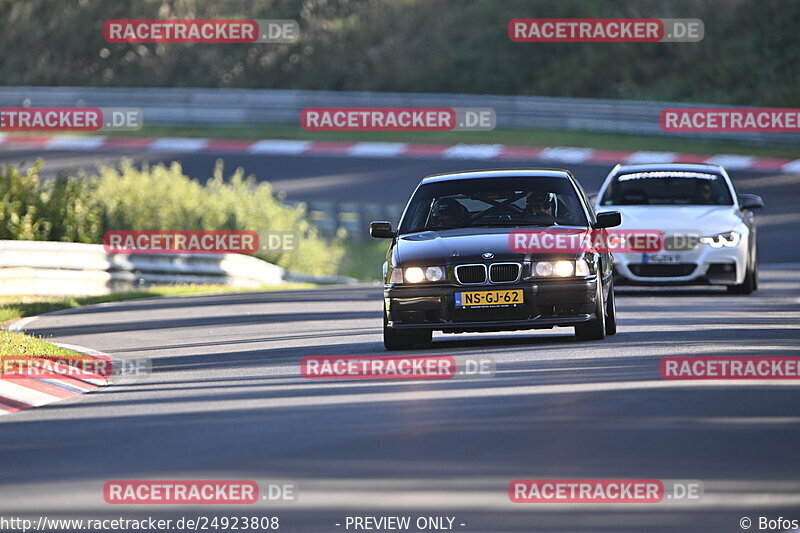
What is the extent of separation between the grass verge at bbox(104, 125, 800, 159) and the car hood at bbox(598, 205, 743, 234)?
1733 centimetres

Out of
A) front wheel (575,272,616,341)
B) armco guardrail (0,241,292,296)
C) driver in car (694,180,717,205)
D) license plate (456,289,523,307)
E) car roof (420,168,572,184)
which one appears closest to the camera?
license plate (456,289,523,307)

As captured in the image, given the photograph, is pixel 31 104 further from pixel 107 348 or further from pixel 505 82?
pixel 107 348

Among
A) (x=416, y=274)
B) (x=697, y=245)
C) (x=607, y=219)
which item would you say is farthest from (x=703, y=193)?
(x=416, y=274)

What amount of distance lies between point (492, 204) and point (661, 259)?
18.6 ft

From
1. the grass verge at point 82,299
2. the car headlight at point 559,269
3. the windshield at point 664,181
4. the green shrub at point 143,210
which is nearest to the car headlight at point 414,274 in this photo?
the car headlight at point 559,269

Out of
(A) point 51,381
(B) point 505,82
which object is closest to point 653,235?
(A) point 51,381

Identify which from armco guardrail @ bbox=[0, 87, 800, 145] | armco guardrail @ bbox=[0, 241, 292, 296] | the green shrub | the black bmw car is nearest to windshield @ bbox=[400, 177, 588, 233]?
the black bmw car

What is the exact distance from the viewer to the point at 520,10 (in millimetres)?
51344

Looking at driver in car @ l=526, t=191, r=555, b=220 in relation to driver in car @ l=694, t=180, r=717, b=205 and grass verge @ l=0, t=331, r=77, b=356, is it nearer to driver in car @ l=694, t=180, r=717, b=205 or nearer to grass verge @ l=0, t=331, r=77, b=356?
grass verge @ l=0, t=331, r=77, b=356

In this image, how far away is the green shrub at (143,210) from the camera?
2684 centimetres

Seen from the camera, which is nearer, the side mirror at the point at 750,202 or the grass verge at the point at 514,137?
the side mirror at the point at 750,202

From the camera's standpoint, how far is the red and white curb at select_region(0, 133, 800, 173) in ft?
123

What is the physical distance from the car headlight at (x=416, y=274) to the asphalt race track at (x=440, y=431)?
2.07 feet

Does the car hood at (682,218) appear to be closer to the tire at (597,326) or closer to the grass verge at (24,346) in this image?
the tire at (597,326)
